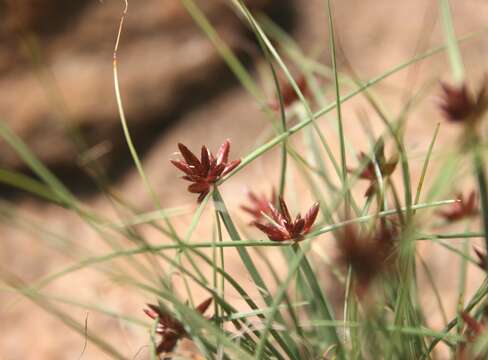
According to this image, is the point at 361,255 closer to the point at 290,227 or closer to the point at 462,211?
the point at 290,227

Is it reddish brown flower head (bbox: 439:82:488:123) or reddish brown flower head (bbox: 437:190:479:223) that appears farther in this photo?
reddish brown flower head (bbox: 437:190:479:223)

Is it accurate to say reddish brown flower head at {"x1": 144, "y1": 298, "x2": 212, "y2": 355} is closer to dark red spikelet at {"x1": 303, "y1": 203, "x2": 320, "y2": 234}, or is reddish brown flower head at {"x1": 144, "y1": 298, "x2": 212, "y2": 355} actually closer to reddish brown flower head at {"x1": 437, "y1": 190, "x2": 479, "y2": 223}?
dark red spikelet at {"x1": 303, "y1": 203, "x2": 320, "y2": 234}

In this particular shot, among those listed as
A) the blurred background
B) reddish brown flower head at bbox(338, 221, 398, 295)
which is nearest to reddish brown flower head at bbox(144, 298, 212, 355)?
reddish brown flower head at bbox(338, 221, 398, 295)

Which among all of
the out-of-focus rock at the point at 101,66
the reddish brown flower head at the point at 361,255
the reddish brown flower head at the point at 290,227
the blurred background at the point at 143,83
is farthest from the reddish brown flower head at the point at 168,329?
the out-of-focus rock at the point at 101,66

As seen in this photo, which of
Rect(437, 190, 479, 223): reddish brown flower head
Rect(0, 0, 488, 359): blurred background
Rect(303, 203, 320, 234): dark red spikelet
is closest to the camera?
Rect(303, 203, 320, 234): dark red spikelet

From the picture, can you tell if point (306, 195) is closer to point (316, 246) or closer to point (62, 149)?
point (62, 149)

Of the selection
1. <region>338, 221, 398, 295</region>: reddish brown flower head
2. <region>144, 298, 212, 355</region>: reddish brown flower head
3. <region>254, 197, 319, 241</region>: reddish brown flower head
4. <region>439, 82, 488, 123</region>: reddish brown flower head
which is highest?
<region>439, 82, 488, 123</region>: reddish brown flower head
